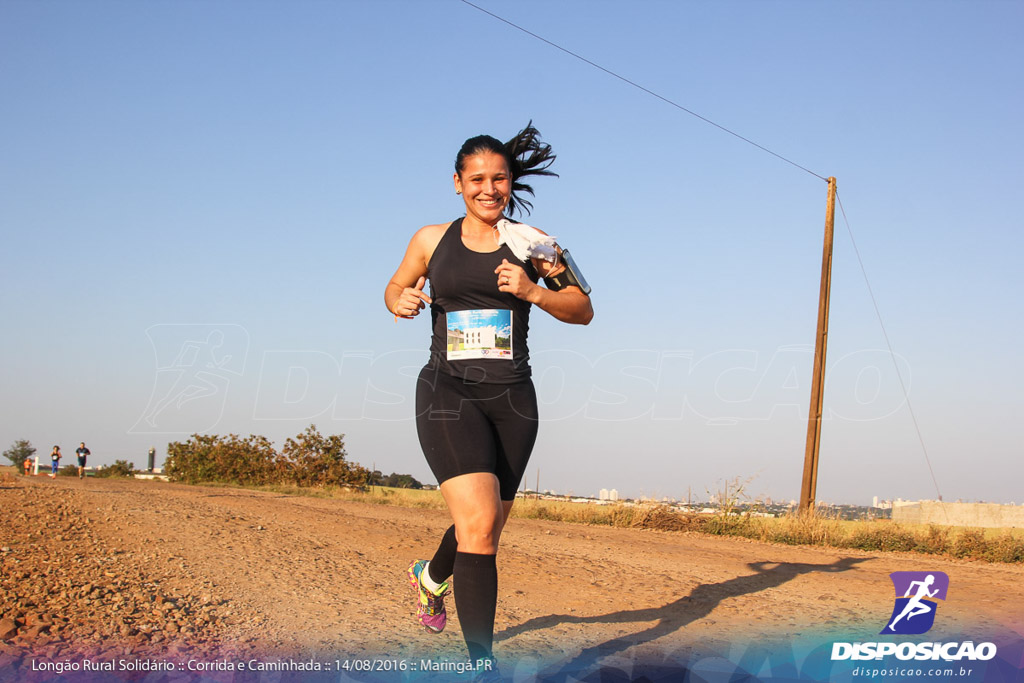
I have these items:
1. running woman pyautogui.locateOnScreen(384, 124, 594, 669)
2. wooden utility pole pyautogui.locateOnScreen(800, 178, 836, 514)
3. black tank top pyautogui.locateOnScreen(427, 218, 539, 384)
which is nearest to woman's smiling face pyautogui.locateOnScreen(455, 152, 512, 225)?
running woman pyautogui.locateOnScreen(384, 124, 594, 669)

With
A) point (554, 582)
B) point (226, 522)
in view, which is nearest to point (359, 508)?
point (226, 522)

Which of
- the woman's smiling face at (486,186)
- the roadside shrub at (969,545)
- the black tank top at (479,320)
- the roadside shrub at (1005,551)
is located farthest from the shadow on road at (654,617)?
the roadside shrub at (969,545)

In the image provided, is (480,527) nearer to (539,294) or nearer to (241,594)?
(539,294)

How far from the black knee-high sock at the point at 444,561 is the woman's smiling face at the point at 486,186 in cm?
158

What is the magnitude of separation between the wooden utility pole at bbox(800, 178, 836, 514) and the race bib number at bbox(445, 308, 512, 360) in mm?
12209

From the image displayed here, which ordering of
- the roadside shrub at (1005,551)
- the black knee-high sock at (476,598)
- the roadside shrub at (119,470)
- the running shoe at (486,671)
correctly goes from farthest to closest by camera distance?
the roadside shrub at (119,470), the roadside shrub at (1005,551), the black knee-high sock at (476,598), the running shoe at (486,671)

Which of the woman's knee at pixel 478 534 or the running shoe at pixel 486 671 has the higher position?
the woman's knee at pixel 478 534

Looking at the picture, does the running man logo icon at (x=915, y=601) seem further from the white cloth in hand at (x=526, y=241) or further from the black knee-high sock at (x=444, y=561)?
the white cloth in hand at (x=526, y=241)

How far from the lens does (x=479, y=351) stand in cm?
390

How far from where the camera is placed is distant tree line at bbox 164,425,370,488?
73.1 ft

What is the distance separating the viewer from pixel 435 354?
4074 millimetres

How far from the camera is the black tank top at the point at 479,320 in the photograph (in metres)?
3.90

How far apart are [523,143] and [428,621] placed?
99.8 inches

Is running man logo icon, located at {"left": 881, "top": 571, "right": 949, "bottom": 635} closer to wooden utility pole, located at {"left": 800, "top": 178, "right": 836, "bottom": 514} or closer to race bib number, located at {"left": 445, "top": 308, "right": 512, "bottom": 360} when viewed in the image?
race bib number, located at {"left": 445, "top": 308, "right": 512, "bottom": 360}
